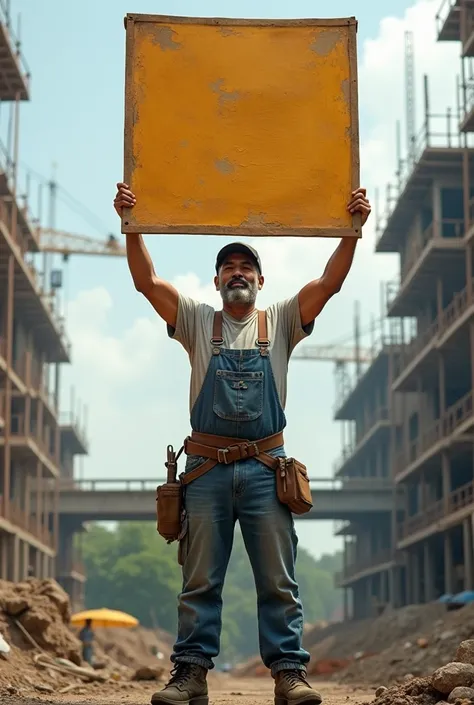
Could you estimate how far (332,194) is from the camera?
278 inches

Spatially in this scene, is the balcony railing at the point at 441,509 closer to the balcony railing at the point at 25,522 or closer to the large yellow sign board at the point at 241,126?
the balcony railing at the point at 25,522

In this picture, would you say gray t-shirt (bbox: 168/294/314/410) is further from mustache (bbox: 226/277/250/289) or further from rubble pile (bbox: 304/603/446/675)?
rubble pile (bbox: 304/603/446/675)

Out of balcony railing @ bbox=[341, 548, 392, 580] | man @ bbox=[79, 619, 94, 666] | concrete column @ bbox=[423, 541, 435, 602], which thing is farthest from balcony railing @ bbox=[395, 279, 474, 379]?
man @ bbox=[79, 619, 94, 666]

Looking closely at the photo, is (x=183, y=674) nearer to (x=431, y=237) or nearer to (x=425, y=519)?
(x=431, y=237)

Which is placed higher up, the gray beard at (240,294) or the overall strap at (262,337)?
the gray beard at (240,294)

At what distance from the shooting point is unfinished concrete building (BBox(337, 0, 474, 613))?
139 ft

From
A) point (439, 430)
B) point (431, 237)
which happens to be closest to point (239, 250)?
point (439, 430)

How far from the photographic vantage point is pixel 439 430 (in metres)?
45.4

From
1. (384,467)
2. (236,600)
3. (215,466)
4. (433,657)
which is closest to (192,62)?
(215,466)

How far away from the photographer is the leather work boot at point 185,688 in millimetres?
6457

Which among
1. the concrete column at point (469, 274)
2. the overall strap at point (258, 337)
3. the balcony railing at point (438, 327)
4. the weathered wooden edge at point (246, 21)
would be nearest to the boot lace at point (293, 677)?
the overall strap at point (258, 337)

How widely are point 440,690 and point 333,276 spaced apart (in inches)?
97.3

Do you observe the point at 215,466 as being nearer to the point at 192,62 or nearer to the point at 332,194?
the point at 332,194

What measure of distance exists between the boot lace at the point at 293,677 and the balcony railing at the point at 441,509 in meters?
34.2
